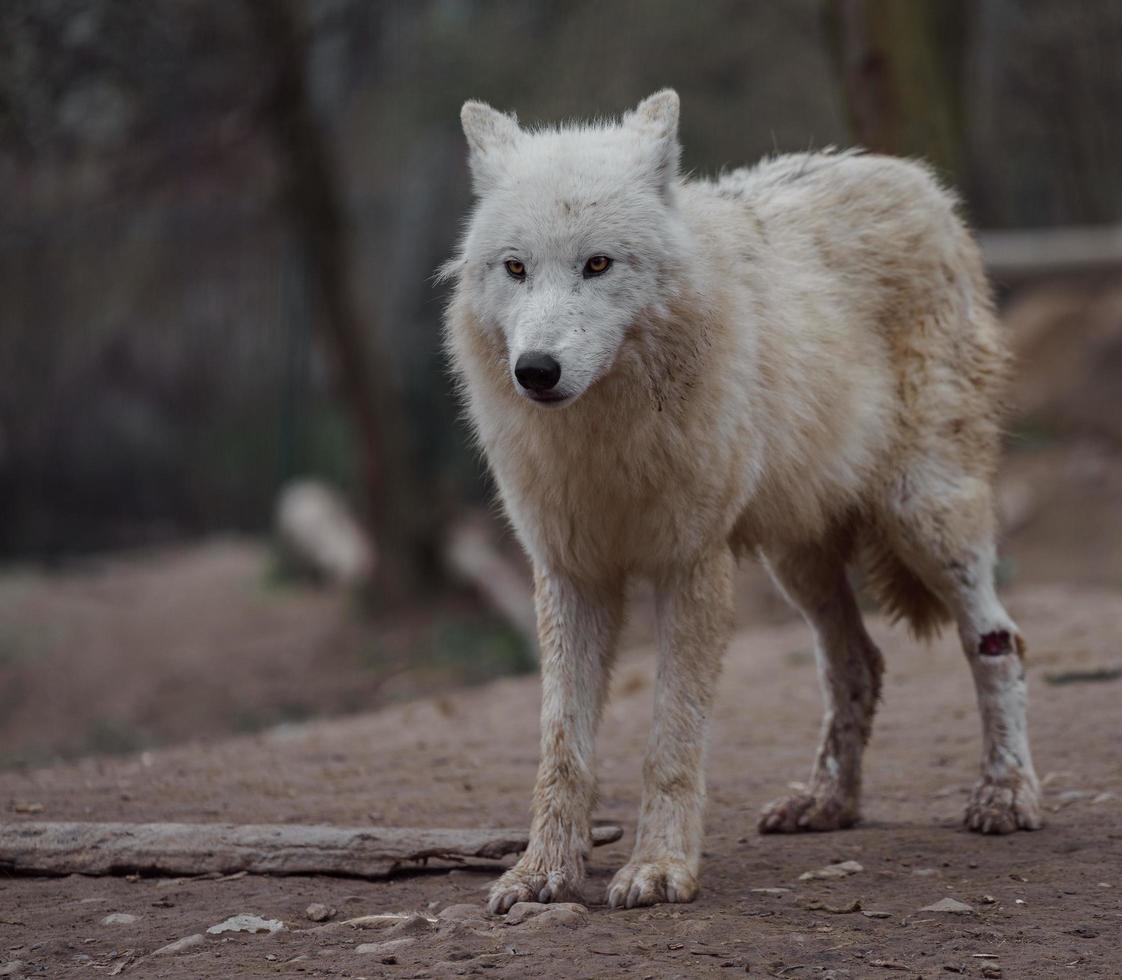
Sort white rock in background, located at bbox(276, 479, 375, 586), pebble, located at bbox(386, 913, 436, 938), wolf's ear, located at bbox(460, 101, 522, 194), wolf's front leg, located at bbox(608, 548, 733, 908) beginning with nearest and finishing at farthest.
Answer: pebble, located at bbox(386, 913, 436, 938) → wolf's front leg, located at bbox(608, 548, 733, 908) → wolf's ear, located at bbox(460, 101, 522, 194) → white rock in background, located at bbox(276, 479, 375, 586)

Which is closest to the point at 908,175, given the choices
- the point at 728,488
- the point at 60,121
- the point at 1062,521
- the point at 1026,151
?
the point at 728,488

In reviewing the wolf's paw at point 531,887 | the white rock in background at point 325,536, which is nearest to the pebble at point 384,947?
the wolf's paw at point 531,887

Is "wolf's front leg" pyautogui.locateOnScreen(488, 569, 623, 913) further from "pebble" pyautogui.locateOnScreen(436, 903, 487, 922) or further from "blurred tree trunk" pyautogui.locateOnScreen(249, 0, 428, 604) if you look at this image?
"blurred tree trunk" pyautogui.locateOnScreen(249, 0, 428, 604)

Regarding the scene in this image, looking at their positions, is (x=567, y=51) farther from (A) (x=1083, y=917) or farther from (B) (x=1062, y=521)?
(A) (x=1083, y=917)

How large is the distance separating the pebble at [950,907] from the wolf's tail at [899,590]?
135cm

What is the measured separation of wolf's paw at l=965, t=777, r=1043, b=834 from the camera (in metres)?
4.30

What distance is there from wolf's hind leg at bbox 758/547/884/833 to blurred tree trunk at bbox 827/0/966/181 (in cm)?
345

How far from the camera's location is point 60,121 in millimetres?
10938

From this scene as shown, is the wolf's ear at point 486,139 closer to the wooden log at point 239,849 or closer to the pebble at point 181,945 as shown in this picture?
the wooden log at point 239,849

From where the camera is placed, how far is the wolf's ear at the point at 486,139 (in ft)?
12.9

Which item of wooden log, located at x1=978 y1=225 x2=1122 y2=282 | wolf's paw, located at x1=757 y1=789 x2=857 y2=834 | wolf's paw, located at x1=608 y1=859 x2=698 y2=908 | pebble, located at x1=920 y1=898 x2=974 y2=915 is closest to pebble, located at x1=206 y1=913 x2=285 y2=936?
wolf's paw, located at x1=608 y1=859 x2=698 y2=908

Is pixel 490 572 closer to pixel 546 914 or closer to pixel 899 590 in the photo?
pixel 899 590

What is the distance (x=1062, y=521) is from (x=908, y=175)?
6.02 meters

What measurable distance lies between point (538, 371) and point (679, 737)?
108cm
